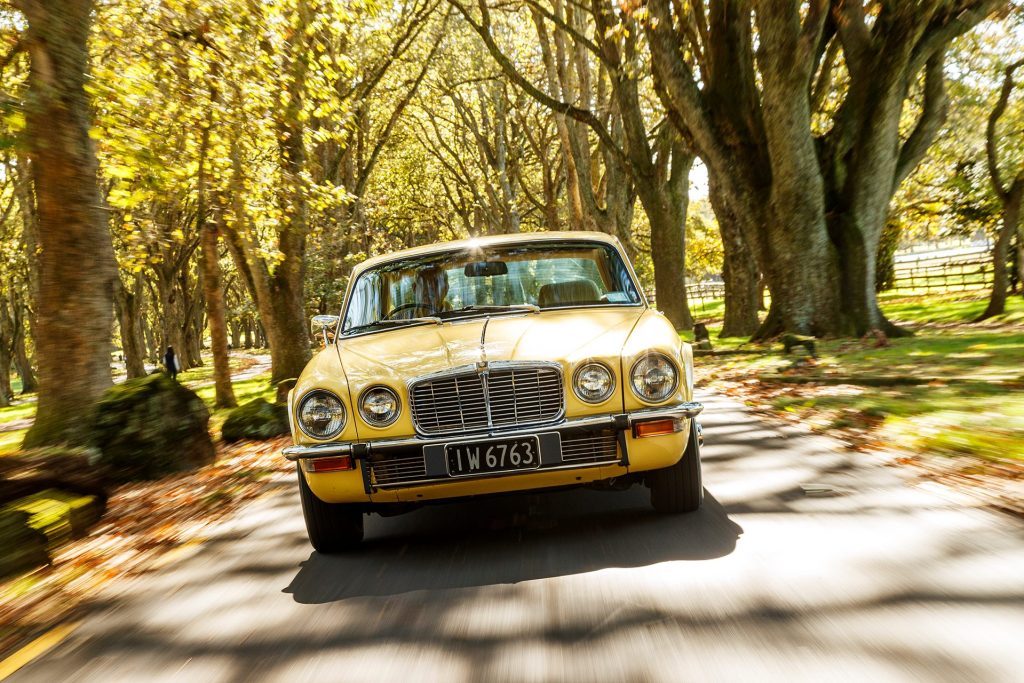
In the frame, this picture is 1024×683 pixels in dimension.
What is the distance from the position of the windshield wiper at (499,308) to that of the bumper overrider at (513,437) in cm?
108

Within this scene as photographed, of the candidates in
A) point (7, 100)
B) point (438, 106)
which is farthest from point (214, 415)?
point (438, 106)

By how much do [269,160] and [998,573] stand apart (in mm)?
16296

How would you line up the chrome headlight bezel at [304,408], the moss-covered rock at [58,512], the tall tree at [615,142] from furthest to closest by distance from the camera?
1. the tall tree at [615,142]
2. the moss-covered rock at [58,512]
3. the chrome headlight bezel at [304,408]

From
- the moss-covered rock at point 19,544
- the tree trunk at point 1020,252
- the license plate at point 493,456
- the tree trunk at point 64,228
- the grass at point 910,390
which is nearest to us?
the license plate at point 493,456

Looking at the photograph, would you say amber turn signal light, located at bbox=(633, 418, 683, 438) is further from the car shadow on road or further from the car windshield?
the car windshield

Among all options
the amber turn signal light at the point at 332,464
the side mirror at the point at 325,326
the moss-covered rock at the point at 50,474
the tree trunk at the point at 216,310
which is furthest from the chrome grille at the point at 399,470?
the tree trunk at the point at 216,310

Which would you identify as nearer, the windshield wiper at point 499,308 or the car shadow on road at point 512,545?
the car shadow on road at point 512,545

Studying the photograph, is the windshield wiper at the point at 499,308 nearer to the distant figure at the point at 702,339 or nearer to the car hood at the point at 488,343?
the car hood at the point at 488,343

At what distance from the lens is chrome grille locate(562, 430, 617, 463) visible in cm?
401

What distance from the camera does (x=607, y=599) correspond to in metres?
3.28

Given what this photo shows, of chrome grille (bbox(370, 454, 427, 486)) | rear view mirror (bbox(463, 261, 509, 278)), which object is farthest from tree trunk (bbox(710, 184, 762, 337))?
chrome grille (bbox(370, 454, 427, 486))

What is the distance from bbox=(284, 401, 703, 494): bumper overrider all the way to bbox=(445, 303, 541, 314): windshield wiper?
108cm

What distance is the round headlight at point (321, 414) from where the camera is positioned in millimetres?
4086

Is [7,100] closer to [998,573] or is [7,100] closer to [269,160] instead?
[998,573]
